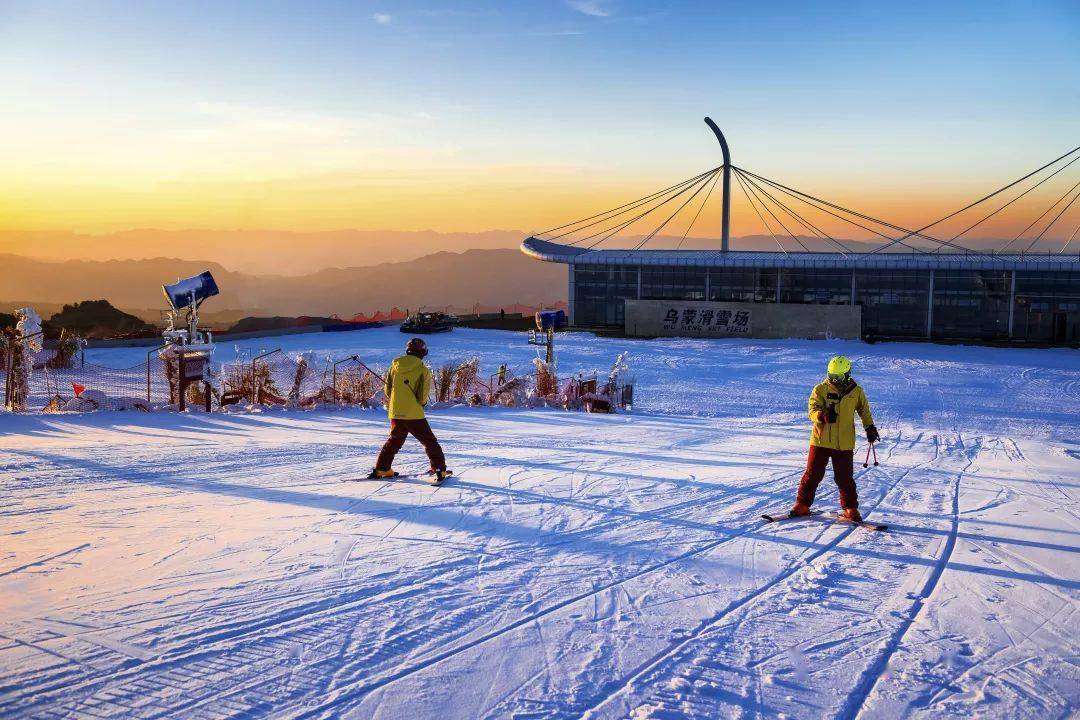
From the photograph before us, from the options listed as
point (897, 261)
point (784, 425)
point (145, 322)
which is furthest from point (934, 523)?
point (145, 322)

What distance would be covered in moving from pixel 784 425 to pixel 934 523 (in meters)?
8.76

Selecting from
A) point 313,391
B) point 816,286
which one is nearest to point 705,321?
point 816,286

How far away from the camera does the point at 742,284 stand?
46.9m

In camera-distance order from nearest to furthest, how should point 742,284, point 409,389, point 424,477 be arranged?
point 409,389, point 424,477, point 742,284

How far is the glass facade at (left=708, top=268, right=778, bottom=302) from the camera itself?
153ft

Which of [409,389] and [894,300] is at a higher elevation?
[894,300]

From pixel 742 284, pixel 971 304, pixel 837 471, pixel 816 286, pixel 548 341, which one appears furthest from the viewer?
pixel 742 284

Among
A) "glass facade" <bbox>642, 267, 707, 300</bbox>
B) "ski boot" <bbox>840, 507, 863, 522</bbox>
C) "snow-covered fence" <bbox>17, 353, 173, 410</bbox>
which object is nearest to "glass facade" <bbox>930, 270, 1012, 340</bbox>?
"glass facade" <bbox>642, 267, 707, 300</bbox>

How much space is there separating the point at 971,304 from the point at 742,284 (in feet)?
38.2

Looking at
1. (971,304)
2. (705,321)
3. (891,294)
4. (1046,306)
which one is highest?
(891,294)

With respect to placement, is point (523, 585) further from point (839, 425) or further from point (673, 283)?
point (673, 283)

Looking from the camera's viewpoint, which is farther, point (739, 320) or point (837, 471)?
point (739, 320)

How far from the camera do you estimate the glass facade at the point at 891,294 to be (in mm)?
42031

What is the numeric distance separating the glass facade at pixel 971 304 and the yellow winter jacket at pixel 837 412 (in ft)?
A: 130
